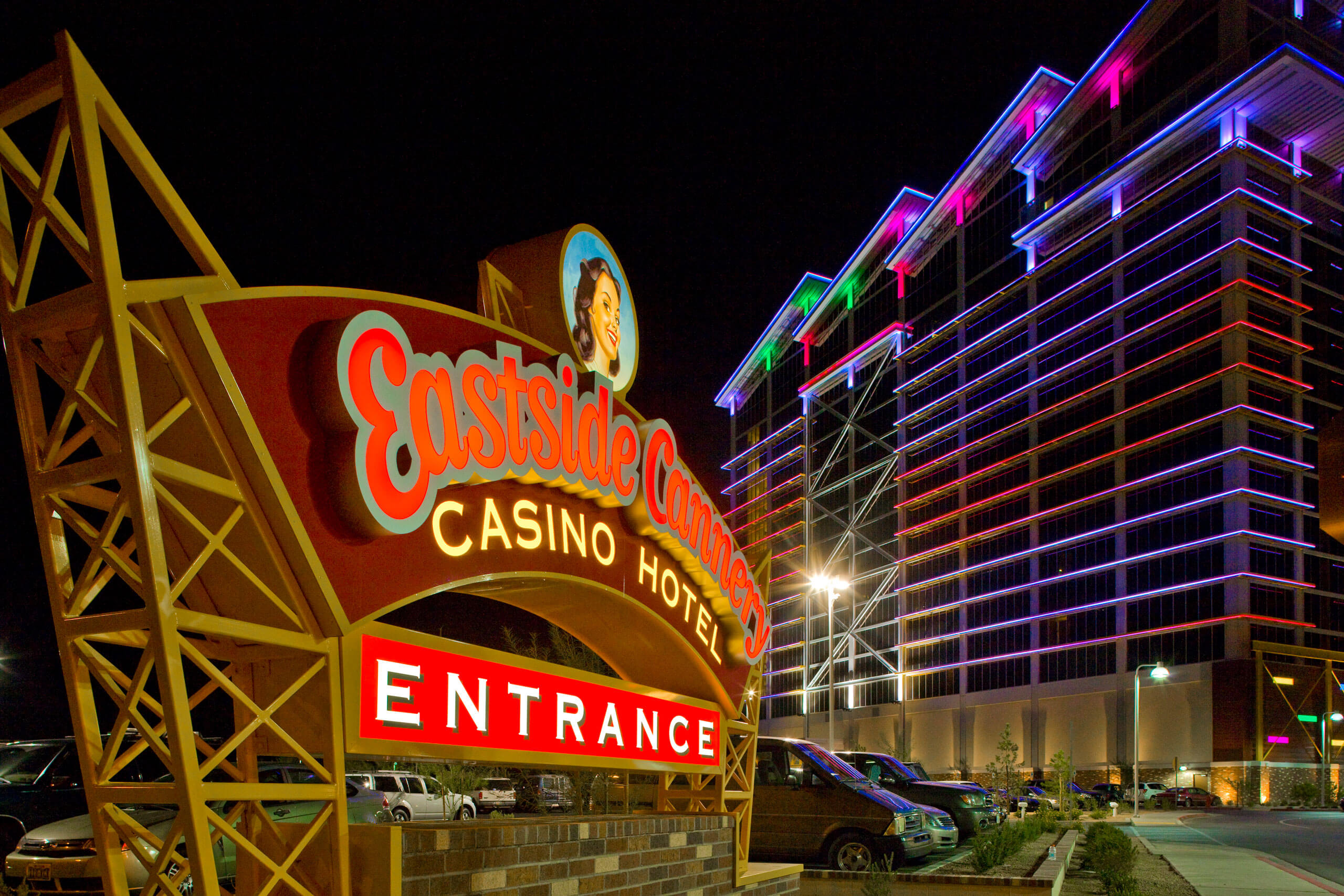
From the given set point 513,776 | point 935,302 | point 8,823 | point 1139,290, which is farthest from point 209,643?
point 935,302

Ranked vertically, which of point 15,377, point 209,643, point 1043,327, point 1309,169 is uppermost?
point 1309,169

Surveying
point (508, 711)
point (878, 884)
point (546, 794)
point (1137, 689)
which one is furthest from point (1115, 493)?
point (508, 711)

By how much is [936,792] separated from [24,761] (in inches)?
587

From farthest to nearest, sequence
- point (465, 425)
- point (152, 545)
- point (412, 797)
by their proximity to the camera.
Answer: point (412, 797), point (465, 425), point (152, 545)

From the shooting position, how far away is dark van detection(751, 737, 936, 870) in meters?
16.0

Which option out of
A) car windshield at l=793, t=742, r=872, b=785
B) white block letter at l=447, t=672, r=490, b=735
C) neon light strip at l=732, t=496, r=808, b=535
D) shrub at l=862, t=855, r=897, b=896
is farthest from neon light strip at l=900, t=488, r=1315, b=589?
white block letter at l=447, t=672, r=490, b=735

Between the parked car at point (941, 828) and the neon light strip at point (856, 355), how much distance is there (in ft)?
246

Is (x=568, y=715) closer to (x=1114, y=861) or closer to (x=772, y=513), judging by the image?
(x=1114, y=861)

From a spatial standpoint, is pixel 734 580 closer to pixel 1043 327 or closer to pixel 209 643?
pixel 209 643

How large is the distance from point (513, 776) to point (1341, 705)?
5775cm

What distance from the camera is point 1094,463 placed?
68.1 m

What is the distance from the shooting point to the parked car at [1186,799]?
5594 cm

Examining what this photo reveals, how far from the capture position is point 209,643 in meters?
6.14

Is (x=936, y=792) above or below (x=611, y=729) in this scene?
below
